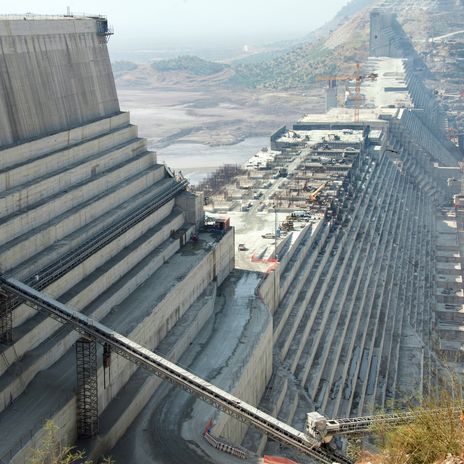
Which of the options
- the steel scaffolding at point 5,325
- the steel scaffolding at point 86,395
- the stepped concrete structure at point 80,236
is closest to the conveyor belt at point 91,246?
the stepped concrete structure at point 80,236

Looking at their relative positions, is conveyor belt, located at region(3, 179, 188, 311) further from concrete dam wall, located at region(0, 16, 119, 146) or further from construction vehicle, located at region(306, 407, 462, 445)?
construction vehicle, located at region(306, 407, 462, 445)

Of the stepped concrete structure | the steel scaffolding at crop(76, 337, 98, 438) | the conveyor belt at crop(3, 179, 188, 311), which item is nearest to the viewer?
the steel scaffolding at crop(76, 337, 98, 438)

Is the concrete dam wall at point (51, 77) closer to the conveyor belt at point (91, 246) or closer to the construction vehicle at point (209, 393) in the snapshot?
the conveyor belt at point (91, 246)

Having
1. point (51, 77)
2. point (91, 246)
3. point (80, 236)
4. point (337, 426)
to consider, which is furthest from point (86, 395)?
point (51, 77)

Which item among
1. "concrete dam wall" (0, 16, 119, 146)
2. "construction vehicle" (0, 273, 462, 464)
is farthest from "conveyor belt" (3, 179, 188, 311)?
"concrete dam wall" (0, 16, 119, 146)

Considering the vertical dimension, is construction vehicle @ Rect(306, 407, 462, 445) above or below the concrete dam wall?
below

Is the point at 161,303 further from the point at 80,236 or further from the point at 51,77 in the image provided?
the point at 51,77

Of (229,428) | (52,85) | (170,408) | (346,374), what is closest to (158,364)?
(170,408)
